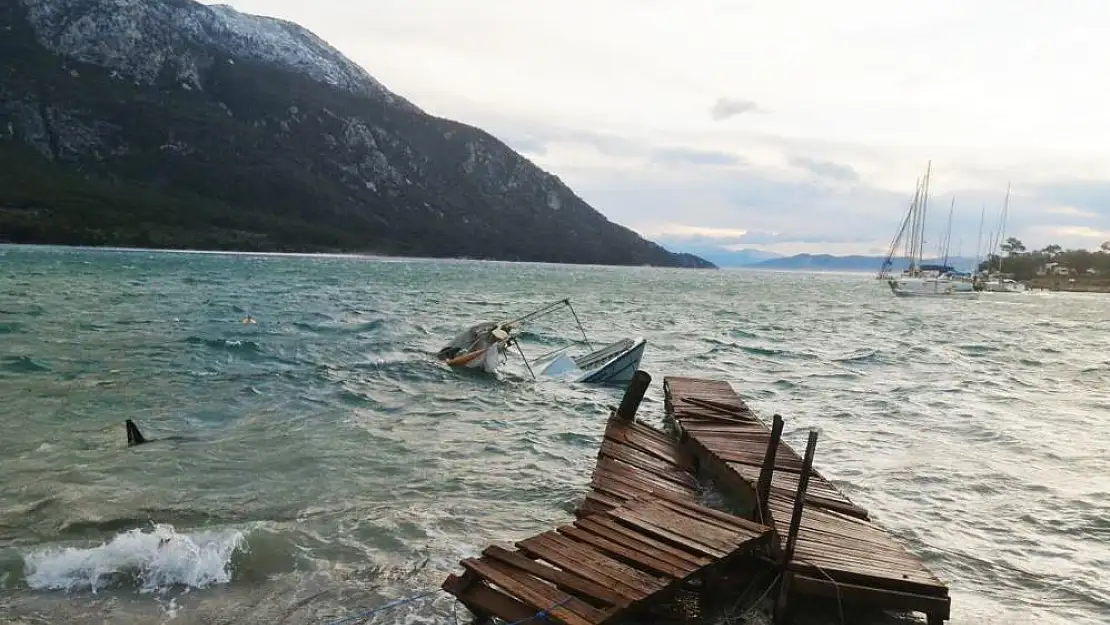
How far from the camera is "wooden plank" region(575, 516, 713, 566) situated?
9.49 meters

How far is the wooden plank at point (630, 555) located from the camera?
30.0 feet

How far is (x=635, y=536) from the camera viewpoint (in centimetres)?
1016

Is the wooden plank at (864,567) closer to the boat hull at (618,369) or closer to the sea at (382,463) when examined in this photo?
the sea at (382,463)

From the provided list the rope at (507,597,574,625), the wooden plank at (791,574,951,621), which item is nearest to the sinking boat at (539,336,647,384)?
the wooden plank at (791,574,951,621)

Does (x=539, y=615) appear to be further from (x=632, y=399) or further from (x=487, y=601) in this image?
(x=632, y=399)

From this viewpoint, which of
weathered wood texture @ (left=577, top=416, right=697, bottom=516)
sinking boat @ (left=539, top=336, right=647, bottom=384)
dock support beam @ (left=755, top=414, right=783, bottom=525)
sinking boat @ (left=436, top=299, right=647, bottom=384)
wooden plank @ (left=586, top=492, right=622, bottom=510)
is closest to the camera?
dock support beam @ (left=755, top=414, right=783, bottom=525)

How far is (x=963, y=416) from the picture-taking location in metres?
25.1

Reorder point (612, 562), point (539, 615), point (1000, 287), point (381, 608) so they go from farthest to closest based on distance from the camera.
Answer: point (1000, 287)
point (381, 608)
point (612, 562)
point (539, 615)

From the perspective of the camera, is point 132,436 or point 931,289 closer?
point 132,436

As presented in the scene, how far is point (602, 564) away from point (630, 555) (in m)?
0.42

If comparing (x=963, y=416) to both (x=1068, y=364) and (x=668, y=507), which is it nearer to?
(x=668, y=507)

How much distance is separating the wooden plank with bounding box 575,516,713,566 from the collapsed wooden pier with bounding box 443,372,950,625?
0.6 inches

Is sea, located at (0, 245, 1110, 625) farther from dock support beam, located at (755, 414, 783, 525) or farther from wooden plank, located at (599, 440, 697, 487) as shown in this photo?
dock support beam, located at (755, 414, 783, 525)

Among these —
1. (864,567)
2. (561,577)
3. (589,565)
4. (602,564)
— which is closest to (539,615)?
(561,577)
